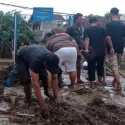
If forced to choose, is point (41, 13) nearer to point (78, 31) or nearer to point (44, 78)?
point (78, 31)

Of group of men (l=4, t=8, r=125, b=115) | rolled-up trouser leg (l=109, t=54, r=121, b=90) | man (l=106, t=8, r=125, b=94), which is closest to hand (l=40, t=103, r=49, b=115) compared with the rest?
group of men (l=4, t=8, r=125, b=115)

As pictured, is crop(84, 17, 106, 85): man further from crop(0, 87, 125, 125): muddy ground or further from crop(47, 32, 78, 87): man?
crop(0, 87, 125, 125): muddy ground

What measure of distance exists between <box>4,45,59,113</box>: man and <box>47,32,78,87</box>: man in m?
1.75

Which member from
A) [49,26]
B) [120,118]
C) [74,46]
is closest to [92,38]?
[74,46]

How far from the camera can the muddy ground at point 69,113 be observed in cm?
871

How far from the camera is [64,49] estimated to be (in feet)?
38.3

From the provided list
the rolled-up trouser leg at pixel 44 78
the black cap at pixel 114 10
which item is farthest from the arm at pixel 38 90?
the black cap at pixel 114 10

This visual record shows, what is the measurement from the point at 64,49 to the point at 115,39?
193 centimetres

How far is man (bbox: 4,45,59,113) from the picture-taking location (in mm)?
8531

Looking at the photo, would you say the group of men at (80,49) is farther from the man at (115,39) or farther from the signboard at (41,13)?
the signboard at (41,13)

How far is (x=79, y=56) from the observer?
13.4 m

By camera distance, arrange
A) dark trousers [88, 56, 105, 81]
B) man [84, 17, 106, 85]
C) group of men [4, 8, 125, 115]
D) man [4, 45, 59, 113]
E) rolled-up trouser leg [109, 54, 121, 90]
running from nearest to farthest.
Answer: man [4, 45, 59, 113] < group of men [4, 8, 125, 115] < rolled-up trouser leg [109, 54, 121, 90] < man [84, 17, 106, 85] < dark trousers [88, 56, 105, 81]

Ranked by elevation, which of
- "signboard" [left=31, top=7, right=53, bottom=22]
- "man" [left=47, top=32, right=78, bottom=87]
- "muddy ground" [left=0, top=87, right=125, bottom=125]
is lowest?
"muddy ground" [left=0, top=87, right=125, bottom=125]

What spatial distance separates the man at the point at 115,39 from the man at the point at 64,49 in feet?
4.54
